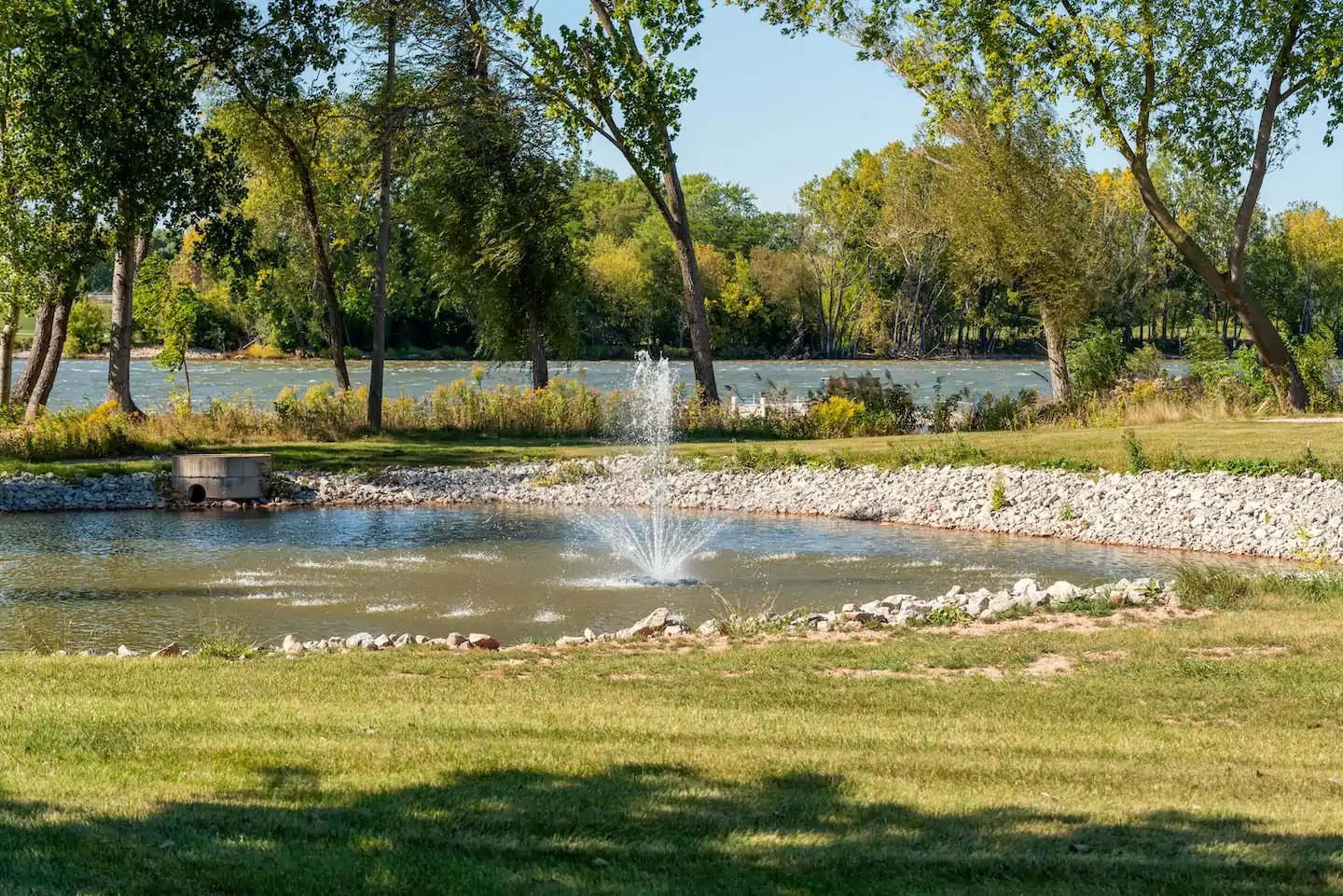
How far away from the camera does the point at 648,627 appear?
11375 mm

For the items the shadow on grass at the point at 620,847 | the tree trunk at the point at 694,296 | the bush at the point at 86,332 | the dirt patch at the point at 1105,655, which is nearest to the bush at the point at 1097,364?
the tree trunk at the point at 694,296

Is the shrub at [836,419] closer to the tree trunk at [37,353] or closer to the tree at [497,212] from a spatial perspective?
the tree at [497,212]

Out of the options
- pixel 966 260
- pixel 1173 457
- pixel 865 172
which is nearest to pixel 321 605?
pixel 1173 457

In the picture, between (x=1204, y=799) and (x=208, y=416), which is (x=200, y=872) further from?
(x=208, y=416)

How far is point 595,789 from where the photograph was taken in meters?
6.16

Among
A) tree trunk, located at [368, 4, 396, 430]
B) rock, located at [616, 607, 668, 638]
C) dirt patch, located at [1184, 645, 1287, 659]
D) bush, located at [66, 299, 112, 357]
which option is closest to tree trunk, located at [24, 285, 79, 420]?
tree trunk, located at [368, 4, 396, 430]

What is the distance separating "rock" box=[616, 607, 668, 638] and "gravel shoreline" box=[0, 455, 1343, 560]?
8.65 meters

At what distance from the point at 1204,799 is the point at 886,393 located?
22.8 metres

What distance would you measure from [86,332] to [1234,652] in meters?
84.6

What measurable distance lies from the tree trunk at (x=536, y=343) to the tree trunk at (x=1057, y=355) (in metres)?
11.7

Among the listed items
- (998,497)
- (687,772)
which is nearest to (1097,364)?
(998,497)

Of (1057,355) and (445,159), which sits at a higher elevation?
(445,159)

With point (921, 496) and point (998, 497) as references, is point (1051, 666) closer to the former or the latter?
point (998, 497)

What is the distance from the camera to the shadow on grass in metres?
4.85
